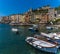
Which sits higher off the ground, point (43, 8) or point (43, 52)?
point (43, 8)

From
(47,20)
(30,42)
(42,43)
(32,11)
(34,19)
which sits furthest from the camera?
(32,11)

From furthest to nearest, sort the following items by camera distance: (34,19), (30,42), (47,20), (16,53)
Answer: (34,19)
(47,20)
(30,42)
(16,53)

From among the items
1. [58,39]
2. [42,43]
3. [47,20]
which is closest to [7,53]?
[42,43]

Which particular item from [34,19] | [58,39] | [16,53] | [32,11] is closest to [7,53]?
[16,53]

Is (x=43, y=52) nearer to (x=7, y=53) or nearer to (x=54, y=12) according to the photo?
(x=7, y=53)

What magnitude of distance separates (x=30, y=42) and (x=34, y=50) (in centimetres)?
238

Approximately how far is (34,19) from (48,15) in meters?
5.64

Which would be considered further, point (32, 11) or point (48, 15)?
point (32, 11)

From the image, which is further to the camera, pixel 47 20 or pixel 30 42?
pixel 47 20

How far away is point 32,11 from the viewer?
7775 cm

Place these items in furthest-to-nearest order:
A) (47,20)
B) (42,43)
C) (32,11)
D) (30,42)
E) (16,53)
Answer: (32,11) → (47,20) → (30,42) → (42,43) → (16,53)

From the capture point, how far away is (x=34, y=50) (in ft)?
54.8

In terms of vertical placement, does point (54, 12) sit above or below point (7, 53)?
above

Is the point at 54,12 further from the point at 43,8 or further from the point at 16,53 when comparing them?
the point at 16,53
